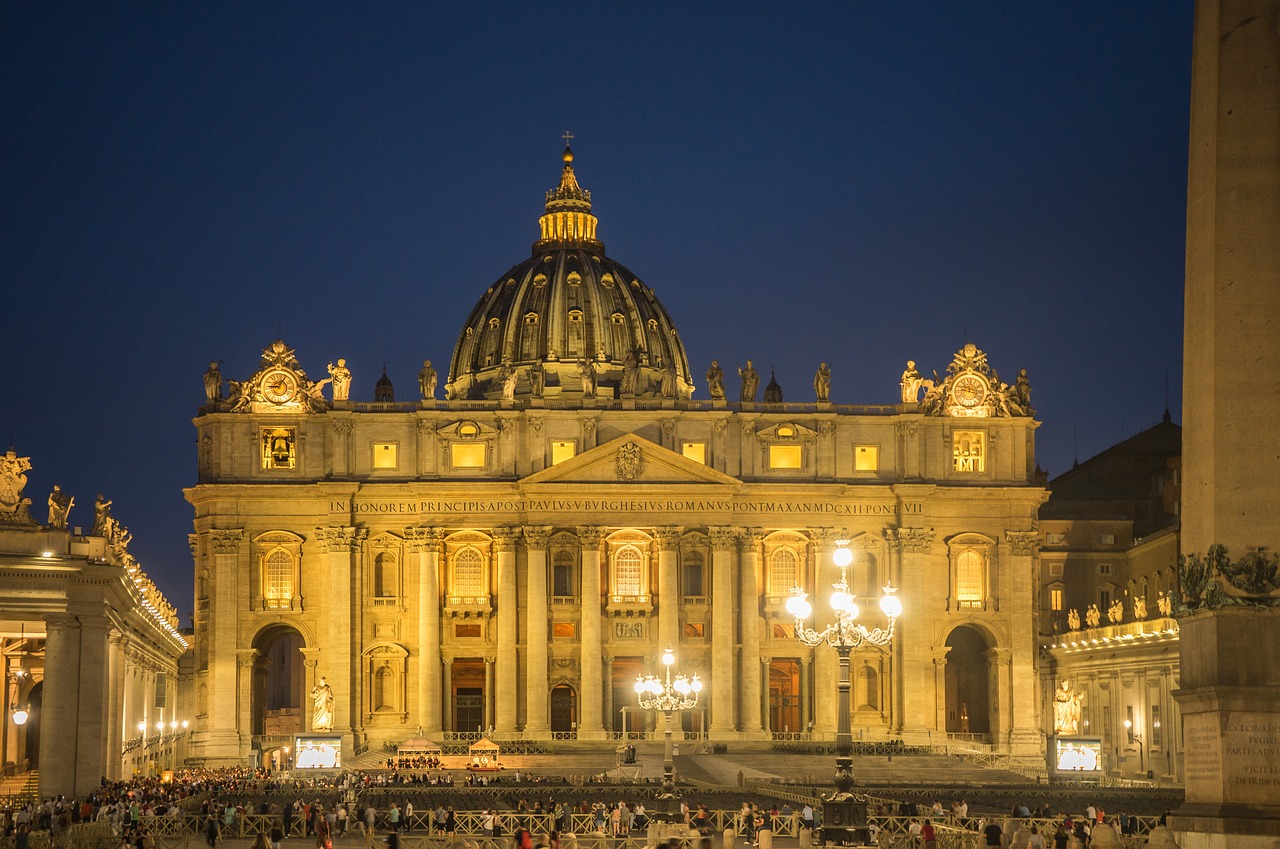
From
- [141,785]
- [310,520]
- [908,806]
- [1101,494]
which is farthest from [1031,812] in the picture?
[1101,494]

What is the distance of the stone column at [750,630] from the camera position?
93.9m

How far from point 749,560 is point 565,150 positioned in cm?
5357

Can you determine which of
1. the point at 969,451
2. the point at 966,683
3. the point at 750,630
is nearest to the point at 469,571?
the point at 750,630

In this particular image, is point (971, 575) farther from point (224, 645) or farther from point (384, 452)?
point (224, 645)

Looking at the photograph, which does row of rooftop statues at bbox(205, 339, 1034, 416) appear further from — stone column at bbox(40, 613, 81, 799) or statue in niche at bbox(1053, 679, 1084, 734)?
stone column at bbox(40, 613, 81, 799)

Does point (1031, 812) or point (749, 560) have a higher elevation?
point (749, 560)

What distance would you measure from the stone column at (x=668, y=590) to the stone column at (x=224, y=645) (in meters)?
20.4

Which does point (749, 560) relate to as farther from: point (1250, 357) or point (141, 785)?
point (1250, 357)

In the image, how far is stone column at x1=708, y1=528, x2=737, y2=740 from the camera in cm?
9325

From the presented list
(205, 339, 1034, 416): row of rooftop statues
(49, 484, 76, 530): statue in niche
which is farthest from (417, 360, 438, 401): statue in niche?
(49, 484, 76, 530): statue in niche

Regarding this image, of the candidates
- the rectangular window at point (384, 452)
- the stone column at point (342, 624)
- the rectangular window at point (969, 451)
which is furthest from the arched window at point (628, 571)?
the rectangular window at point (969, 451)

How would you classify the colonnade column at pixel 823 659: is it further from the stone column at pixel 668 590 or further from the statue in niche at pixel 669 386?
the statue in niche at pixel 669 386

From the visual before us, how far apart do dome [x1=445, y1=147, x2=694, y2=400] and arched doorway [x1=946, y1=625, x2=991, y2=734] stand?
30210 millimetres

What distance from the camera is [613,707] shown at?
94875 millimetres
